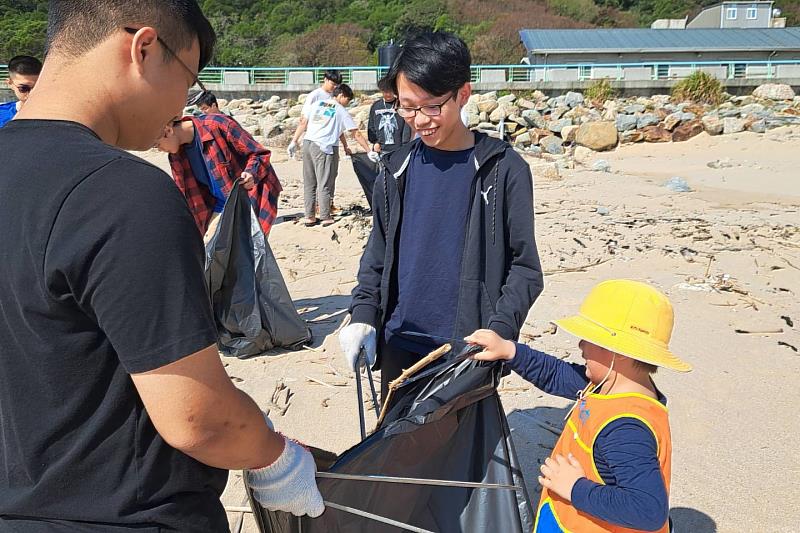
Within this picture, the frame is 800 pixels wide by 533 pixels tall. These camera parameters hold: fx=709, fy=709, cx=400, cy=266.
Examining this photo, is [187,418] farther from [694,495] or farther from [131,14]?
[694,495]

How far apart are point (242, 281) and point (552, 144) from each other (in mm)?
12686

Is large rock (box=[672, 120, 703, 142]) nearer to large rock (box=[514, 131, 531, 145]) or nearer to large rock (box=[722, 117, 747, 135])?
large rock (box=[722, 117, 747, 135])

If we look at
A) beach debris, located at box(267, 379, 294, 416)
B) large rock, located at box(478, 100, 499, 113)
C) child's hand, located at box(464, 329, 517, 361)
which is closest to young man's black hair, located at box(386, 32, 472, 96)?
child's hand, located at box(464, 329, 517, 361)

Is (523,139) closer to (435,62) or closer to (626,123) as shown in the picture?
(626,123)

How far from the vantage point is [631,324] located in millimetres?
1917

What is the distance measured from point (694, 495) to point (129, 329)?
2978 mm

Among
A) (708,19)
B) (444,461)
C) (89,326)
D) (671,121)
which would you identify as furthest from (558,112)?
(708,19)

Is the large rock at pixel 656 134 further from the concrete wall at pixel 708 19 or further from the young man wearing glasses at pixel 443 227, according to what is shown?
the concrete wall at pixel 708 19

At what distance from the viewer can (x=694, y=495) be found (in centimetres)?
324

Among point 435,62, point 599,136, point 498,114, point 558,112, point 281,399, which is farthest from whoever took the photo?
point 558,112

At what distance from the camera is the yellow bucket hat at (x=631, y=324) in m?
1.87

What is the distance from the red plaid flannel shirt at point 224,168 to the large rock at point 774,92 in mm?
18845

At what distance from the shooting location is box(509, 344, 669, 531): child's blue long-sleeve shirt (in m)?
1.72

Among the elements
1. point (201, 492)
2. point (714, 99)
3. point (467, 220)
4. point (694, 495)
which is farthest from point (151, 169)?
point (714, 99)
